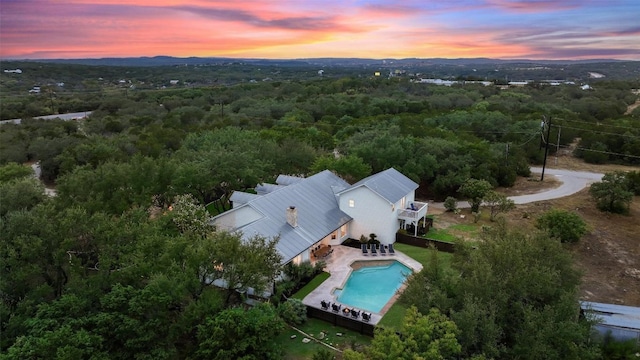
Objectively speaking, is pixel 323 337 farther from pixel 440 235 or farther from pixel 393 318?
pixel 440 235

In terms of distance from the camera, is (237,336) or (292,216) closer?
(237,336)

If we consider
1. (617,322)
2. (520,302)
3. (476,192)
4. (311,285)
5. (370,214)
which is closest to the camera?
(520,302)

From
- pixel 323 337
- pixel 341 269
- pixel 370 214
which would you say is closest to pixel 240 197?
pixel 370 214

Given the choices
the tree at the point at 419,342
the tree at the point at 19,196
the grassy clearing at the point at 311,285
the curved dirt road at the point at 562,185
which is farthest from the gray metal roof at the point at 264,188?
the tree at the point at 419,342

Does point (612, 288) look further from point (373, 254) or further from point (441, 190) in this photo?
point (441, 190)

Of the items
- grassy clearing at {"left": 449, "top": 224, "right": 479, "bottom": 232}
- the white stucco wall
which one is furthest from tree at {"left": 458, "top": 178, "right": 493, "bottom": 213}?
the white stucco wall

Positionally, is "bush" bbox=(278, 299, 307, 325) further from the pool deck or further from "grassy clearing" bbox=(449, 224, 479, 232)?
"grassy clearing" bbox=(449, 224, 479, 232)

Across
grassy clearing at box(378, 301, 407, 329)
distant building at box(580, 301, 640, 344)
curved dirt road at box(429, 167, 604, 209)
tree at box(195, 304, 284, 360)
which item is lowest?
grassy clearing at box(378, 301, 407, 329)
